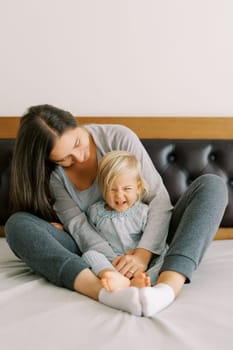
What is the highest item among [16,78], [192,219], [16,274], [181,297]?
[16,78]

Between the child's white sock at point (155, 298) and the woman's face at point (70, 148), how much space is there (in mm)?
454

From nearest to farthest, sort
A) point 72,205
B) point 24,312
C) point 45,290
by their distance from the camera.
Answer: point 24,312 < point 45,290 < point 72,205

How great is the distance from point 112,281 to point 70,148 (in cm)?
40

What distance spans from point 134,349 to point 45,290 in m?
0.37

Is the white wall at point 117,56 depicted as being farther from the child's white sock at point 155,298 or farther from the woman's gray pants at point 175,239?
the child's white sock at point 155,298

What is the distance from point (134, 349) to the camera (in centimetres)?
89

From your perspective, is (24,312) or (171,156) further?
(171,156)

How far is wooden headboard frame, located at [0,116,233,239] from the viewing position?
1.90 m

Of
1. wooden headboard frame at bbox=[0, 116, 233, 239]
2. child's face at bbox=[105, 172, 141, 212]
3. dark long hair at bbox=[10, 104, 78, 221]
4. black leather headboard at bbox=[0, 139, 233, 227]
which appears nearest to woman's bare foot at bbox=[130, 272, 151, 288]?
child's face at bbox=[105, 172, 141, 212]

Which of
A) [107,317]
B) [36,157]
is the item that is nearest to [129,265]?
[107,317]

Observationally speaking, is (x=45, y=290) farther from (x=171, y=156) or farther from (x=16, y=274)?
(x=171, y=156)

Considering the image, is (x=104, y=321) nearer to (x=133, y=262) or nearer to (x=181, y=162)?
(x=133, y=262)

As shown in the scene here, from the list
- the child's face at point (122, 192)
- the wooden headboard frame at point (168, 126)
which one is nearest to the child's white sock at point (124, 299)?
the child's face at point (122, 192)

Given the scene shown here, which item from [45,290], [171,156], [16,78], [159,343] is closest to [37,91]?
[16,78]
